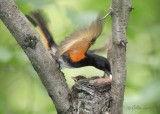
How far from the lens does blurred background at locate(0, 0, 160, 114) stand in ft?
15.5

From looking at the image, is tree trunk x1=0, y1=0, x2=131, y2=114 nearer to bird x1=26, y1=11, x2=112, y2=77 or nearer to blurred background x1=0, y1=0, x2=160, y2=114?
bird x1=26, y1=11, x2=112, y2=77

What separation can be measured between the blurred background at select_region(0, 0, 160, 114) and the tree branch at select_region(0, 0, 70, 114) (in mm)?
1273

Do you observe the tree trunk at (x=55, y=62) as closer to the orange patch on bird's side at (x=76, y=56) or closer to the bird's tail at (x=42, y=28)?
the orange patch on bird's side at (x=76, y=56)

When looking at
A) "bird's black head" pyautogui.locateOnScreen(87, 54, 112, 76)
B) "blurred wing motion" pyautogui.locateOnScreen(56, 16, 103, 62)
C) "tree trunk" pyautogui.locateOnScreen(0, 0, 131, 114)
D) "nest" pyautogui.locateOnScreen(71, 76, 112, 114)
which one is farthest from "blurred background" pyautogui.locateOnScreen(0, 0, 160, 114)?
"tree trunk" pyautogui.locateOnScreen(0, 0, 131, 114)

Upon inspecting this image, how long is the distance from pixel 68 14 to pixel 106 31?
1.04 m

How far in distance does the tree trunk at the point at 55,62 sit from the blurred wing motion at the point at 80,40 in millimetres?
191

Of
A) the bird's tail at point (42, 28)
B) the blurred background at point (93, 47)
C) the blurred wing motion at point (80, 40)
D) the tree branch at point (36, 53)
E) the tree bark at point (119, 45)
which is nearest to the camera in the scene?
the tree bark at point (119, 45)

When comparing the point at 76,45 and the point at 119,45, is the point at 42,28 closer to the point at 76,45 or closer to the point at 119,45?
the point at 76,45

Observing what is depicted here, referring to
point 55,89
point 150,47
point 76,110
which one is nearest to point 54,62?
point 55,89

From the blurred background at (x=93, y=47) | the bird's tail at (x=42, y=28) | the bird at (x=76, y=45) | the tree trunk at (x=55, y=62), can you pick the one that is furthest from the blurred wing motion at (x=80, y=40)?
the blurred background at (x=93, y=47)

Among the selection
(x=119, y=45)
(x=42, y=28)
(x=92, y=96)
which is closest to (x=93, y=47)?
(x=42, y=28)

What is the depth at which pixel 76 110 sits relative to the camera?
3.29 m

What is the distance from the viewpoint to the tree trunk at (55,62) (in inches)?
114

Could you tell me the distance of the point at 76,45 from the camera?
339cm
